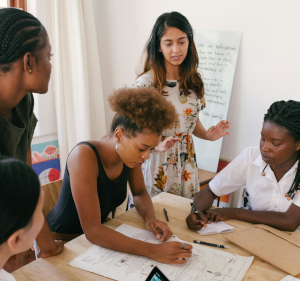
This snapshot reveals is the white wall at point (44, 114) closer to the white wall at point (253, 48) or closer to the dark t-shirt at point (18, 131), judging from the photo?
the white wall at point (253, 48)

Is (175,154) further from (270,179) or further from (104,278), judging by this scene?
(104,278)

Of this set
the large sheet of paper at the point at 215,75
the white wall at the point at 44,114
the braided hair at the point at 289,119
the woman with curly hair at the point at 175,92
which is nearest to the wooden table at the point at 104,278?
the braided hair at the point at 289,119

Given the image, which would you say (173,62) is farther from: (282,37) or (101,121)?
(101,121)

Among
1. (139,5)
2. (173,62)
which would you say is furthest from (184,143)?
(139,5)

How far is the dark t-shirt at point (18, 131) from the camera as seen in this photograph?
1082 millimetres

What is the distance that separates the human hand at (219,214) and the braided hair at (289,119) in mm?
308

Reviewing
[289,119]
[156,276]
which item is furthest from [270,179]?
[156,276]

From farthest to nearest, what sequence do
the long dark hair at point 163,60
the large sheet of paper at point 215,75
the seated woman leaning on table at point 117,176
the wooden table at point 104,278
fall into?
1. the large sheet of paper at point 215,75
2. the long dark hair at point 163,60
3. the seated woman leaning on table at point 117,176
4. the wooden table at point 104,278

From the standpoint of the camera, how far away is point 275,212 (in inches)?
56.6

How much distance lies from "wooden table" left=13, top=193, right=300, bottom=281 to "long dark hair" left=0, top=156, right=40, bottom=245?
1.46 feet

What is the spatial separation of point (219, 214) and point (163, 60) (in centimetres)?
103

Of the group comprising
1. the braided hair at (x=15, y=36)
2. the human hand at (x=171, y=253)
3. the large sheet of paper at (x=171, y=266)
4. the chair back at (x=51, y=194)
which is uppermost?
the braided hair at (x=15, y=36)

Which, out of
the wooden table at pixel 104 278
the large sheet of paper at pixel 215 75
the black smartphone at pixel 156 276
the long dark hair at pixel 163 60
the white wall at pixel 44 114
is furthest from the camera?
the white wall at pixel 44 114

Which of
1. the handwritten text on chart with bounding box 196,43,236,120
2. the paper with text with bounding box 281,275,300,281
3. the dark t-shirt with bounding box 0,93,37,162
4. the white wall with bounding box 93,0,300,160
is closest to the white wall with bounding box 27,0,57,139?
the white wall with bounding box 93,0,300,160
